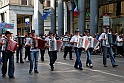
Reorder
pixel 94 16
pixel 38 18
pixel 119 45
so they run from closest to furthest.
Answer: pixel 119 45
pixel 94 16
pixel 38 18

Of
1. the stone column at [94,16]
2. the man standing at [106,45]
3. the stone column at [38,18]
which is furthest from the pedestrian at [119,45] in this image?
the stone column at [38,18]

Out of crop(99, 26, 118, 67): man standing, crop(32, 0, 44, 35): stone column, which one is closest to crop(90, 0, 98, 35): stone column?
crop(99, 26, 118, 67): man standing

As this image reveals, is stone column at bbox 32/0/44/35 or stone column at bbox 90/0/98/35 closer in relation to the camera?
stone column at bbox 90/0/98/35

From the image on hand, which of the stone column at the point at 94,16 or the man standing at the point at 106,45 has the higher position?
the stone column at the point at 94,16

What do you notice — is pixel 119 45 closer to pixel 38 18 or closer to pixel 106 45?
pixel 106 45

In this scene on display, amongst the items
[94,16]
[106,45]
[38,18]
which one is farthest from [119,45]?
[38,18]

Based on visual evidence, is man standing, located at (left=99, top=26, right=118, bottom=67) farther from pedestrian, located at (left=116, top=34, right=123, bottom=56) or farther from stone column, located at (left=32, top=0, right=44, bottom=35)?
stone column, located at (left=32, top=0, right=44, bottom=35)

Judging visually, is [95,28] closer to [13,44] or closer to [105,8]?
[105,8]

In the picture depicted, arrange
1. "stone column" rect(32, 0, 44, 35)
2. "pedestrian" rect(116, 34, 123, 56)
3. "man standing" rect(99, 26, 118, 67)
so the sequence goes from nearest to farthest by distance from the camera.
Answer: "man standing" rect(99, 26, 118, 67), "pedestrian" rect(116, 34, 123, 56), "stone column" rect(32, 0, 44, 35)

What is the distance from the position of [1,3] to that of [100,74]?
40.8m

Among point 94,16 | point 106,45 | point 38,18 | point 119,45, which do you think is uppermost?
point 38,18

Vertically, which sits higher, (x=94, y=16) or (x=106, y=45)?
(x=94, y=16)

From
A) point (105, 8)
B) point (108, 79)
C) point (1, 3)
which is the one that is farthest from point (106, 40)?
point (1, 3)

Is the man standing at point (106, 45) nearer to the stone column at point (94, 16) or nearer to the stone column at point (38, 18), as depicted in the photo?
the stone column at point (94, 16)
